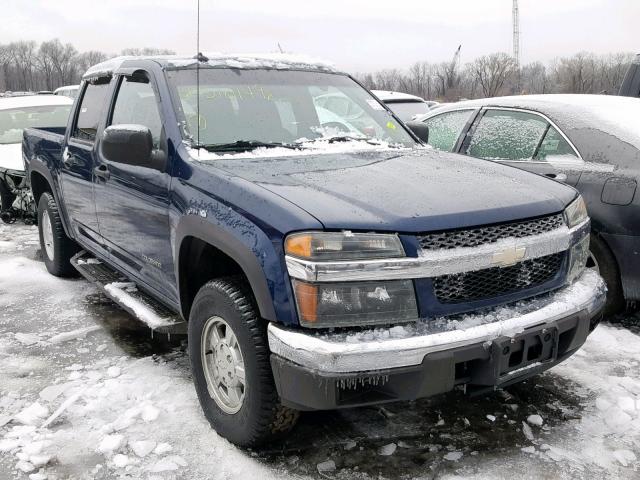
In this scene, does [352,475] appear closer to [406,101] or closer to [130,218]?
[130,218]

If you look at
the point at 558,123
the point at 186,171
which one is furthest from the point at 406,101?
the point at 186,171

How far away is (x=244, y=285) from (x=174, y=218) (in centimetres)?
65

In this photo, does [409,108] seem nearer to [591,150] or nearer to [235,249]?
[591,150]

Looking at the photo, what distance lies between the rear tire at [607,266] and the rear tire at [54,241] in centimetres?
432

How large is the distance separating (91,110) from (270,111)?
1828 mm

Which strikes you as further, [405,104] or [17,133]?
[405,104]

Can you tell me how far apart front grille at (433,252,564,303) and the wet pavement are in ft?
2.63

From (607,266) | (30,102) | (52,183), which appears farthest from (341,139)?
(30,102)

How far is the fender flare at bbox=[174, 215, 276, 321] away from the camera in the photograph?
2.54 meters

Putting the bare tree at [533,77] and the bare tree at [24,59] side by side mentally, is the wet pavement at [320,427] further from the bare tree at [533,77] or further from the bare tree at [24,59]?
the bare tree at [24,59]

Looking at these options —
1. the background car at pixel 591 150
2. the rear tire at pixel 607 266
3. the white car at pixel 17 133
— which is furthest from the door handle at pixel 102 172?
the white car at pixel 17 133

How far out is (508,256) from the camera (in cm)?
268

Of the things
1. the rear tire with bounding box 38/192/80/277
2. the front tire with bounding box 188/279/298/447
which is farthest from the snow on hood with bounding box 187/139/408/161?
the rear tire with bounding box 38/192/80/277

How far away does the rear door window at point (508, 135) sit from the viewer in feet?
15.6
